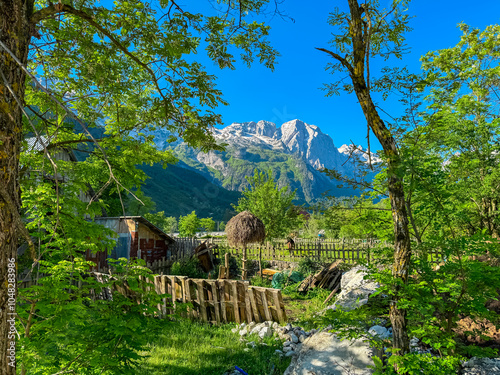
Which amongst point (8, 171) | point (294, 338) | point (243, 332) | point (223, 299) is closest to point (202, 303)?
point (223, 299)

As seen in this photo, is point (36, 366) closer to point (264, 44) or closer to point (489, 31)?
point (264, 44)

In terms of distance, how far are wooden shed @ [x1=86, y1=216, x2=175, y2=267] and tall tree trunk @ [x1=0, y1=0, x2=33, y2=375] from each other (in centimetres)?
1201

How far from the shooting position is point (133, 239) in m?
13.2

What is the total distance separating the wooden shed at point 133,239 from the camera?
13.2 m

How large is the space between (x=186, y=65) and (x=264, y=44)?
3.24 ft

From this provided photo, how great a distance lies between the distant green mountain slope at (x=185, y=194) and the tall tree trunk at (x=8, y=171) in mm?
113527

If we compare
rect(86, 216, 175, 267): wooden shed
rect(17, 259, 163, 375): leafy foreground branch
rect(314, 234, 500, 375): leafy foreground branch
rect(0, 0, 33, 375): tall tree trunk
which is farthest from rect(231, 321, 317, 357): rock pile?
rect(86, 216, 175, 267): wooden shed

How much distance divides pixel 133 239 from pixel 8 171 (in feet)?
42.2

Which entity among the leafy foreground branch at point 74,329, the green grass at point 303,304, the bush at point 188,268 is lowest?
the green grass at point 303,304

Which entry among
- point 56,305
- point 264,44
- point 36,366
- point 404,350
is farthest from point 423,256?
point 36,366

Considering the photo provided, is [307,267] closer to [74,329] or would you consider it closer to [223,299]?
[223,299]

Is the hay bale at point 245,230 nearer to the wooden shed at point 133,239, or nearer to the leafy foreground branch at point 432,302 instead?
the wooden shed at point 133,239

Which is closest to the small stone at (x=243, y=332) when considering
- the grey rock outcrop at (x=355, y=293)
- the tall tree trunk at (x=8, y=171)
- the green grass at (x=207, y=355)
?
the green grass at (x=207, y=355)

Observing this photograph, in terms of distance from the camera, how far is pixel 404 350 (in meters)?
2.68
